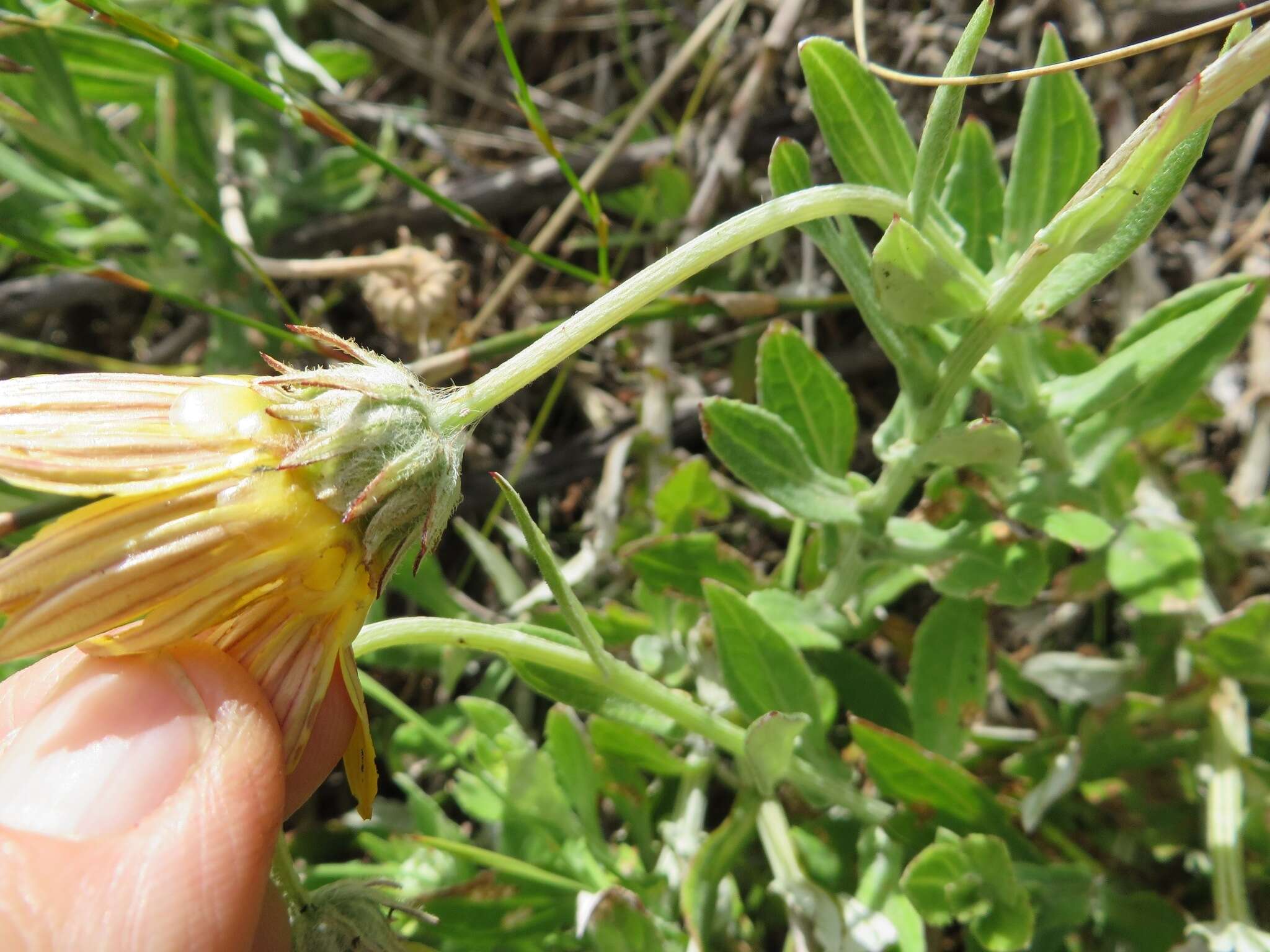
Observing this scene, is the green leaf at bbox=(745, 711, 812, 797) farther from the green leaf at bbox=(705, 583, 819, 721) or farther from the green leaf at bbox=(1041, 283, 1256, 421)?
the green leaf at bbox=(1041, 283, 1256, 421)

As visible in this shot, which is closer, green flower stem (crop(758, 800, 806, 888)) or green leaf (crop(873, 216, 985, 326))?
green leaf (crop(873, 216, 985, 326))

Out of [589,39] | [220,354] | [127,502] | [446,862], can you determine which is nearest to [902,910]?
[446,862]

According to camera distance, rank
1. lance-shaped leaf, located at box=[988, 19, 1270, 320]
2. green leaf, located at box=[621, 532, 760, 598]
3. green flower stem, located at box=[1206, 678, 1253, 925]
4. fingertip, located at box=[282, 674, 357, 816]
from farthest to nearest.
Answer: green leaf, located at box=[621, 532, 760, 598]
green flower stem, located at box=[1206, 678, 1253, 925]
fingertip, located at box=[282, 674, 357, 816]
lance-shaped leaf, located at box=[988, 19, 1270, 320]

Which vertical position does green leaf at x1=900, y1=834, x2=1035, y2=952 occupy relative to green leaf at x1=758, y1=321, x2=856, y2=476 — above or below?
below

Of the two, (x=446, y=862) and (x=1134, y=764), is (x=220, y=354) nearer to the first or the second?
(x=446, y=862)

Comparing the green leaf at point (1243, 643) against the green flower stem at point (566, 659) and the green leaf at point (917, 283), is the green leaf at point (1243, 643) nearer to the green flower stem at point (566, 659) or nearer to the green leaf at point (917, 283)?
the green flower stem at point (566, 659)

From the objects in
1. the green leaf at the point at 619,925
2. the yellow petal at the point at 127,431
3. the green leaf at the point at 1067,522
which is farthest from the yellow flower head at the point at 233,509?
the green leaf at the point at 1067,522

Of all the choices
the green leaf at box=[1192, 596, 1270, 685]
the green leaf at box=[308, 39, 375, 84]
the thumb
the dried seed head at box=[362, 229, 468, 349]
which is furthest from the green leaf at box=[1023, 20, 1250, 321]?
the green leaf at box=[308, 39, 375, 84]
